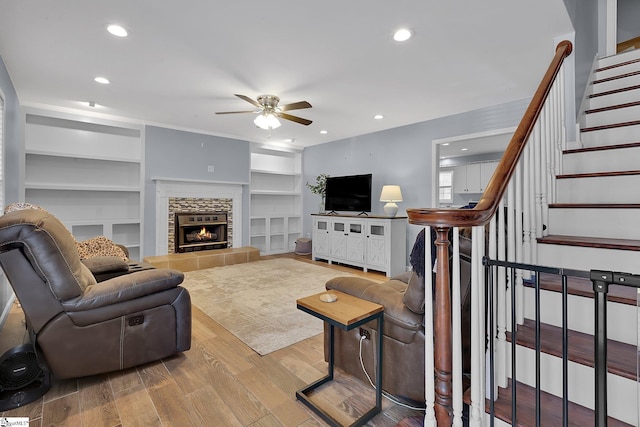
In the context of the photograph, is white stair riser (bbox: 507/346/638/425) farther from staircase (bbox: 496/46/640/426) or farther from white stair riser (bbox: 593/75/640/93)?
white stair riser (bbox: 593/75/640/93)

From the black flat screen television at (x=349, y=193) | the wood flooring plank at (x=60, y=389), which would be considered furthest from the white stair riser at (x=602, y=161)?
the wood flooring plank at (x=60, y=389)

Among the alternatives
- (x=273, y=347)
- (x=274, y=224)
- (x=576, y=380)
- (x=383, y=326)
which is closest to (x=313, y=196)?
(x=274, y=224)

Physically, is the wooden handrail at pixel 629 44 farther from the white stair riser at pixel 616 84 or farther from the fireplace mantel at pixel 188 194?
the fireplace mantel at pixel 188 194

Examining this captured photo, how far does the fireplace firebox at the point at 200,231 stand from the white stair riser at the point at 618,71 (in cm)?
588

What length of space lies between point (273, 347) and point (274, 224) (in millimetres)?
4862

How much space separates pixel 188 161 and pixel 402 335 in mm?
5190

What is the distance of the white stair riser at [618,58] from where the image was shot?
2865 millimetres

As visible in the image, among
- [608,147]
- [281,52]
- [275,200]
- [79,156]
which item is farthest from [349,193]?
[79,156]

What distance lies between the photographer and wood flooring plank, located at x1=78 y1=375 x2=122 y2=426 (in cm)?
161

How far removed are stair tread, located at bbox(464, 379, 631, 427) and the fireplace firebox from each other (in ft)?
17.6

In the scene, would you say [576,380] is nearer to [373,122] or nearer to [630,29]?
[373,122]

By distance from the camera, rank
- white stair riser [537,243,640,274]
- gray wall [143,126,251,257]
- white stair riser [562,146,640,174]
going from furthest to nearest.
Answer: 1. gray wall [143,126,251,257]
2. white stair riser [562,146,640,174]
3. white stair riser [537,243,640,274]

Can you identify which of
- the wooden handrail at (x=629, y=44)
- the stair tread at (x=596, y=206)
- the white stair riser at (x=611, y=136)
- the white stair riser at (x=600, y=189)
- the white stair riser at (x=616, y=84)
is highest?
the wooden handrail at (x=629, y=44)

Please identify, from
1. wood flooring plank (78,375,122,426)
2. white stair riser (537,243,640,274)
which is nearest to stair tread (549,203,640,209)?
white stair riser (537,243,640,274)
